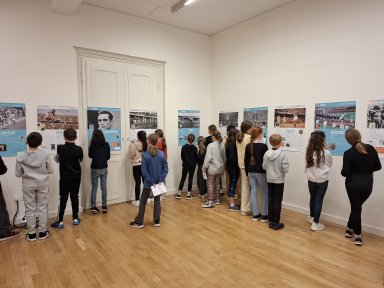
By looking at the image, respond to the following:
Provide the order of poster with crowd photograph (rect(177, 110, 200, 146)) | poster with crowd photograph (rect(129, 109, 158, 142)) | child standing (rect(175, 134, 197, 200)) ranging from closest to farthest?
poster with crowd photograph (rect(129, 109, 158, 142)), child standing (rect(175, 134, 197, 200)), poster with crowd photograph (rect(177, 110, 200, 146))

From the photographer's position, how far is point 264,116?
17.9ft

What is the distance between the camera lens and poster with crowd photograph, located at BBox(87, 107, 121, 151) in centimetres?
507

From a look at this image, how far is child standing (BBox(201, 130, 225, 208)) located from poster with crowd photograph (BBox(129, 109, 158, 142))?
1.46 m

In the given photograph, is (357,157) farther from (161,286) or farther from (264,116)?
(161,286)

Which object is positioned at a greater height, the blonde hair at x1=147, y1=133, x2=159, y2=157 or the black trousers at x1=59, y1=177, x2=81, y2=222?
the blonde hair at x1=147, y1=133, x2=159, y2=157

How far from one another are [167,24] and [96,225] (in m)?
4.29

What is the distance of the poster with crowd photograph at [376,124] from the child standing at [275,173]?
123cm

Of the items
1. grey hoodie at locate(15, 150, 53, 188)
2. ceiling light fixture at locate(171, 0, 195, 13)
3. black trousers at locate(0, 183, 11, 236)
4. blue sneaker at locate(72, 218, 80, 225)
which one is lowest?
blue sneaker at locate(72, 218, 80, 225)

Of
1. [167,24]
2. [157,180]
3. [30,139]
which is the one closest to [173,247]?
[157,180]

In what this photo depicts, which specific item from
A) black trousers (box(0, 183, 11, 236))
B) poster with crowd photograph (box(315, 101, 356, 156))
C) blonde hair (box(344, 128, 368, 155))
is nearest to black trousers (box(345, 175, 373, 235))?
blonde hair (box(344, 128, 368, 155))

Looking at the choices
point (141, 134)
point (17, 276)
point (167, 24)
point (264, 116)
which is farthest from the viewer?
point (167, 24)

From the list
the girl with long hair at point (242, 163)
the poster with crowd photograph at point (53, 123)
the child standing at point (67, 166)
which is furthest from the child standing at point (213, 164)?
the poster with crowd photograph at point (53, 123)

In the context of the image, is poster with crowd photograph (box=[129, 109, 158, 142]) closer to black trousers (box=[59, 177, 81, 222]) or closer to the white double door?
the white double door

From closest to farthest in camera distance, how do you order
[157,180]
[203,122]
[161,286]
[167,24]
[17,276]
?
[161,286]
[17,276]
[157,180]
[167,24]
[203,122]
